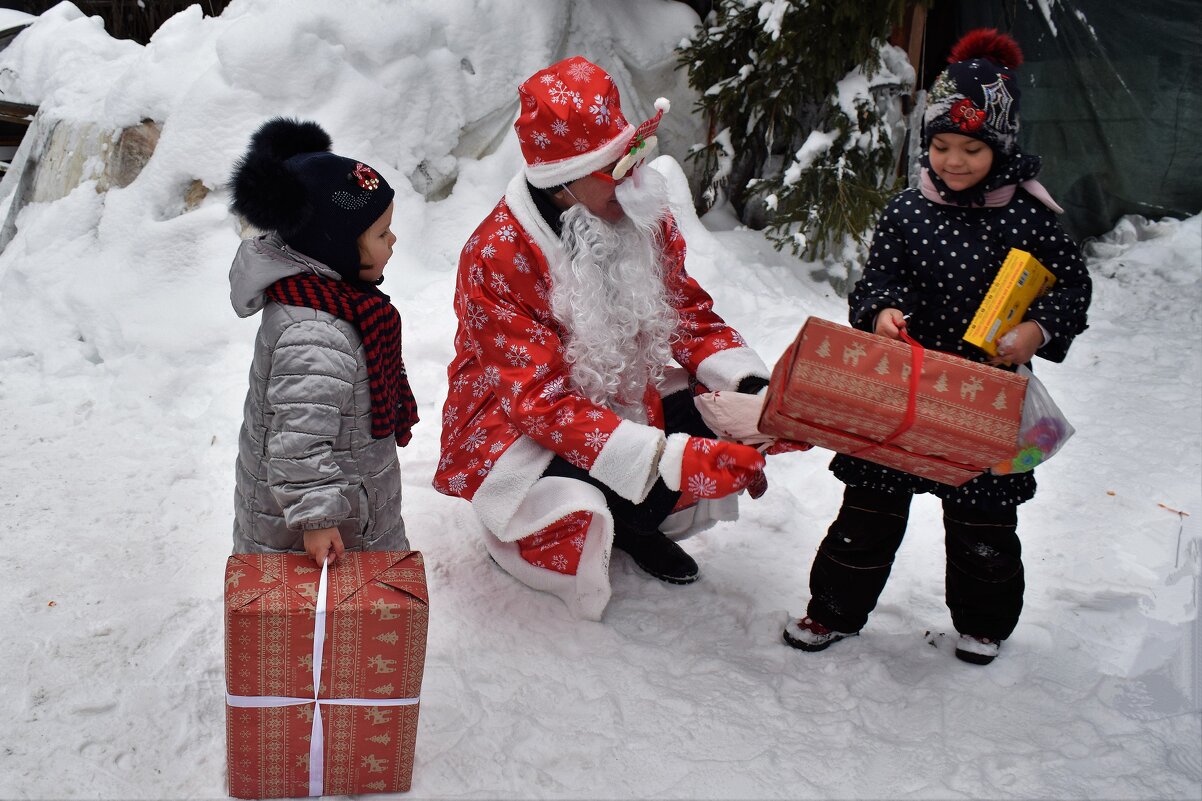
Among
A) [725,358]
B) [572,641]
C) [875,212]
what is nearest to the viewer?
[572,641]

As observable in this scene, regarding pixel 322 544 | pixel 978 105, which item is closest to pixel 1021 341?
pixel 978 105

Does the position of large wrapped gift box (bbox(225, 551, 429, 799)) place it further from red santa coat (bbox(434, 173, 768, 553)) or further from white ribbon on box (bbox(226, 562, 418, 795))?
red santa coat (bbox(434, 173, 768, 553))

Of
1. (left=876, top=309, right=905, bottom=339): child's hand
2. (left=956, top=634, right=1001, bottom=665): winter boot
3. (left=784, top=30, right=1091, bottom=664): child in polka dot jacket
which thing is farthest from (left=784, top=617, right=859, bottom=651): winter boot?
(left=876, top=309, right=905, bottom=339): child's hand

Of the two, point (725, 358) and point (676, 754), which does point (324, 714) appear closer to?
point (676, 754)

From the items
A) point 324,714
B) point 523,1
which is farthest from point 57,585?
point 523,1

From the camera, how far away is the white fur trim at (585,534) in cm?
248

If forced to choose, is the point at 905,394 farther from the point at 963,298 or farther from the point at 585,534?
the point at 585,534

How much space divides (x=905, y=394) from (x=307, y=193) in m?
1.29

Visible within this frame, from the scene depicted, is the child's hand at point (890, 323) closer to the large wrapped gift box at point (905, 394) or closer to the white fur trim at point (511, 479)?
the large wrapped gift box at point (905, 394)

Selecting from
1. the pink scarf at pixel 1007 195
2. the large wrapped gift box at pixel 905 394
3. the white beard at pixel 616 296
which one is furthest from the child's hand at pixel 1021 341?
the white beard at pixel 616 296

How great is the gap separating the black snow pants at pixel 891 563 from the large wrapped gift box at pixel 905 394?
416mm

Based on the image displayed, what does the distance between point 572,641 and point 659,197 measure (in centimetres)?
118

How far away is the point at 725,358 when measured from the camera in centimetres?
273

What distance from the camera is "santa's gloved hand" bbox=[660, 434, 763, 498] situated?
2.23m
